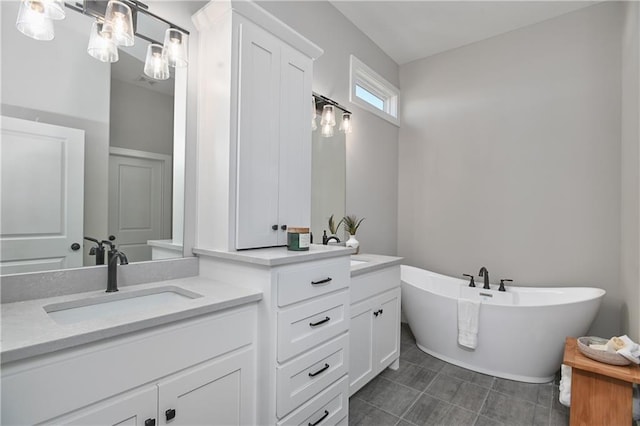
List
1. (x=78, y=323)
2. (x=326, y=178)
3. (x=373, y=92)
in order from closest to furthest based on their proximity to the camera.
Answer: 1. (x=78, y=323)
2. (x=326, y=178)
3. (x=373, y=92)

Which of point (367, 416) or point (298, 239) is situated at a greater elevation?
point (298, 239)

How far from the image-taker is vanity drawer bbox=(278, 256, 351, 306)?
55.0 inches

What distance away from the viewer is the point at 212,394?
1.21 m

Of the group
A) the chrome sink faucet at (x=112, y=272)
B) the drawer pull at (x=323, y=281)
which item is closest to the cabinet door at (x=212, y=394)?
the drawer pull at (x=323, y=281)

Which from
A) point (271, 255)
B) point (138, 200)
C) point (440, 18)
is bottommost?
point (271, 255)

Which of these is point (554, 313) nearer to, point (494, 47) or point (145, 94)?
point (494, 47)

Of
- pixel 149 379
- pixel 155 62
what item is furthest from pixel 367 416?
pixel 155 62

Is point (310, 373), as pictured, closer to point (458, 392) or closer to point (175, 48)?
point (458, 392)

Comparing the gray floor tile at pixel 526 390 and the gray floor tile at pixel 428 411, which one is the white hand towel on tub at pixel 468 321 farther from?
the gray floor tile at pixel 428 411

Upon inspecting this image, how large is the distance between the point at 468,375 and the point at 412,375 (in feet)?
1.47

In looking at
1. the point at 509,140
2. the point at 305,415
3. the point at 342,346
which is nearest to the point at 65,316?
the point at 305,415

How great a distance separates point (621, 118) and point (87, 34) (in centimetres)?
373

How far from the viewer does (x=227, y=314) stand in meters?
1.28

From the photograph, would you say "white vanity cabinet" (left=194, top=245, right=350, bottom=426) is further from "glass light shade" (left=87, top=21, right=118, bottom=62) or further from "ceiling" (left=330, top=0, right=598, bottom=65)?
"ceiling" (left=330, top=0, right=598, bottom=65)
